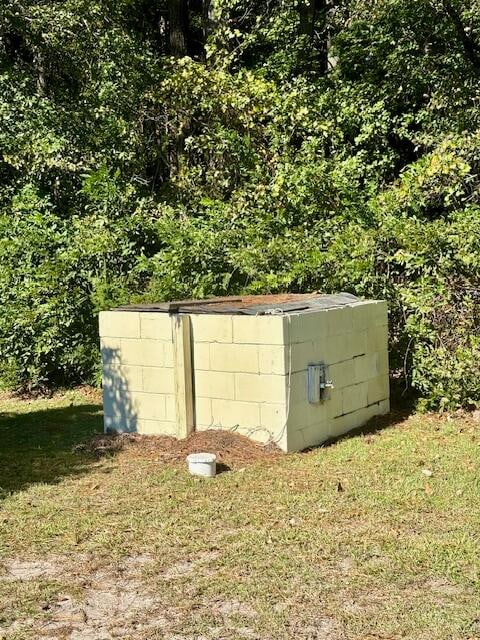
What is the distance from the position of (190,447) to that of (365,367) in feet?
6.70

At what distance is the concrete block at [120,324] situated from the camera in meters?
7.14

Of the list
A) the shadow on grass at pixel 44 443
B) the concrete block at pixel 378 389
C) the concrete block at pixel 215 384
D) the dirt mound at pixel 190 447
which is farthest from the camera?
the concrete block at pixel 378 389

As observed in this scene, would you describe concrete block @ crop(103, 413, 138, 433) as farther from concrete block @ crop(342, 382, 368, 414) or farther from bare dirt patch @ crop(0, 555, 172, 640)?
bare dirt patch @ crop(0, 555, 172, 640)

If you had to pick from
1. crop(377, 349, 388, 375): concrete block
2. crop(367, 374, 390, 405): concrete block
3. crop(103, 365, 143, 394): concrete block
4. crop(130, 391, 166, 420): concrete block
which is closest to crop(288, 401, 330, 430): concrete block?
crop(367, 374, 390, 405): concrete block

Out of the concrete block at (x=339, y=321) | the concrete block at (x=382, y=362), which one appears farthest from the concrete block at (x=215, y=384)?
the concrete block at (x=382, y=362)

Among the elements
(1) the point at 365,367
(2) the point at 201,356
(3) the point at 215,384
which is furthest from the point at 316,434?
(2) the point at 201,356

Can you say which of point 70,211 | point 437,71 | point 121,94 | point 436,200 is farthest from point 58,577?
point 437,71

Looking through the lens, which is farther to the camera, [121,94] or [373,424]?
[121,94]

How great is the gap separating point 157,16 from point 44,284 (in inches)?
295

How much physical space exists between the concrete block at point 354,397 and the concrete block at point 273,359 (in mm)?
1080

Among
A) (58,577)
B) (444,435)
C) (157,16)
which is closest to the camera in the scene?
→ (58,577)

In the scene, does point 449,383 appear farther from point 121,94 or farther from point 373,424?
point 121,94

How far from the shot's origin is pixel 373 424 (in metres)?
7.57

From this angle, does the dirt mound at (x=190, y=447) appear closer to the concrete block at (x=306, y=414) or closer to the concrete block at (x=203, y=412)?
the concrete block at (x=203, y=412)
